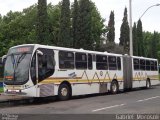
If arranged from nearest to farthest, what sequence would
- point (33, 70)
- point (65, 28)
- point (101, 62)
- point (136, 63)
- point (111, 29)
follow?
point (33, 70), point (101, 62), point (136, 63), point (65, 28), point (111, 29)

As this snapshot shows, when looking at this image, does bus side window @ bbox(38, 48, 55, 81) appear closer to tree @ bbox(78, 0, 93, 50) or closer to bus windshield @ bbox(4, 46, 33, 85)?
bus windshield @ bbox(4, 46, 33, 85)

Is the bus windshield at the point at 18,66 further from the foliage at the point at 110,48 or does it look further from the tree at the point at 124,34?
the tree at the point at 124,34

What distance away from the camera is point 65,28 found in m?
51.2

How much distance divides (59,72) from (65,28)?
30.7 m

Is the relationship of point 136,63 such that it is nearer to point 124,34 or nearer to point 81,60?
point 81,60

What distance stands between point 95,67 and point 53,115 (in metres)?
10.4

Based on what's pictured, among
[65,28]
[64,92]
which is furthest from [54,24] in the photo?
[64,92]

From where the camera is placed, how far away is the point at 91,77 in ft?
78.7

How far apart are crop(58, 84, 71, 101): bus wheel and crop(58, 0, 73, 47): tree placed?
28011 mm

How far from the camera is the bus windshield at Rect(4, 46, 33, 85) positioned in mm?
19189

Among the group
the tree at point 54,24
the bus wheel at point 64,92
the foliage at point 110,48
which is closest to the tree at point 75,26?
the tree at point 54,24

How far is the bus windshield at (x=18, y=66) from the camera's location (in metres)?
19.2

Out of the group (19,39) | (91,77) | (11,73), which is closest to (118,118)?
(11,73)

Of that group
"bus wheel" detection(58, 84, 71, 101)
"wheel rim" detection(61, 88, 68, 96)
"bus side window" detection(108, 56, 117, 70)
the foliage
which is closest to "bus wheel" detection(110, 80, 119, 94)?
"bus side window" detection(108, 56, 117, 70)
